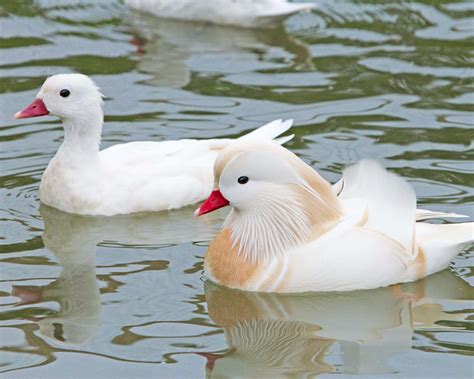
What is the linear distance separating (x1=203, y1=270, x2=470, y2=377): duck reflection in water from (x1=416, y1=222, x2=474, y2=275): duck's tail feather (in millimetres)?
157

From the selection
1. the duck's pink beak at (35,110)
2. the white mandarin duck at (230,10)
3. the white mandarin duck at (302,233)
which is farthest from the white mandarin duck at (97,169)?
the white mandarin duck at (230,10)

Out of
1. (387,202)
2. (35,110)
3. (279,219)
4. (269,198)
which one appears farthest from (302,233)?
(35,110)

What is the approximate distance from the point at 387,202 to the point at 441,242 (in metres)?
0.48

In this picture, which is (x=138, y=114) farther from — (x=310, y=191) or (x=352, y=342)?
(x=352, y=342)

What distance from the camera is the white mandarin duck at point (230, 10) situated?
15.6 meters

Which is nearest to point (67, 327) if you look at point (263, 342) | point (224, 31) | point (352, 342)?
point (263, 342)

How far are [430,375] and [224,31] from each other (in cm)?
831

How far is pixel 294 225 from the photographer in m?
9.30

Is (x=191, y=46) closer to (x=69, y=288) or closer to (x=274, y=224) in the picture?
(x=69, y=288)

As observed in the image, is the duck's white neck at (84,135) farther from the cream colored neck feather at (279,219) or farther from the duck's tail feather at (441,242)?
the duck's tail feather at (441,242)

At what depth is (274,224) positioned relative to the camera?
9.34 m

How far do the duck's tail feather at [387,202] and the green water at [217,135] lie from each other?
1.40 ft

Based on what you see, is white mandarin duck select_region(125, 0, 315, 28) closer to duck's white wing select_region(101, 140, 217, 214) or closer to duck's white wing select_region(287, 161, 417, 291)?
duck's white wing select_region(101, 140, 217, 214)

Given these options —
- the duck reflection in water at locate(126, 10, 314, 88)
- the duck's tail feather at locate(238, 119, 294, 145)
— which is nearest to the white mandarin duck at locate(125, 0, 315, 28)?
the duck reflection in water at locate(126, 10, 314, 88)
